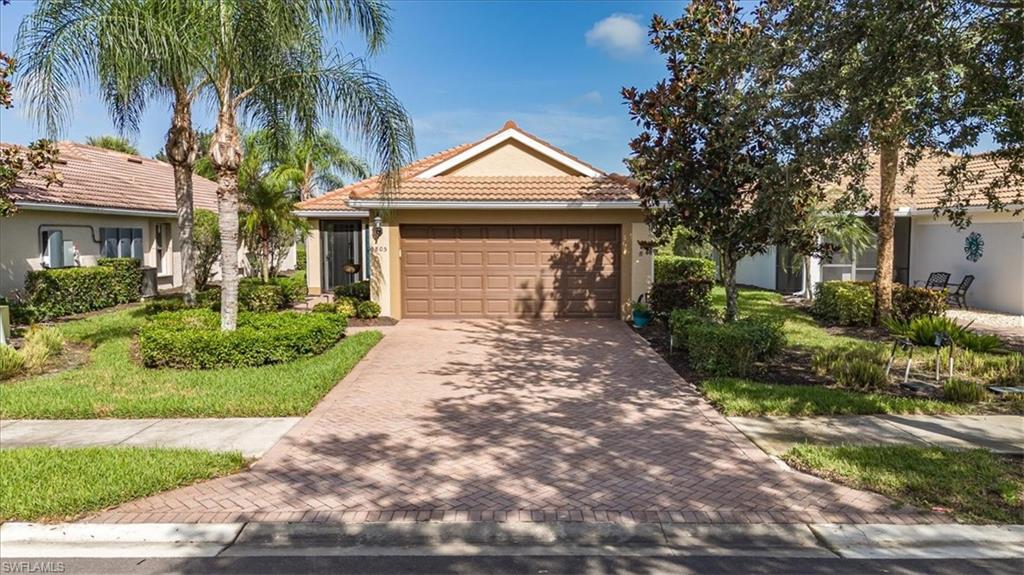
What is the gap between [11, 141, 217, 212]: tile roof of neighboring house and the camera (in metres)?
15.8

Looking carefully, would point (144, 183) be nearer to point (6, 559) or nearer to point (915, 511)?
point (6, 559)

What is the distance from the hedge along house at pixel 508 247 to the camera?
50.8 ft

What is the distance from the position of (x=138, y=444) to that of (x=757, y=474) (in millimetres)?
6076

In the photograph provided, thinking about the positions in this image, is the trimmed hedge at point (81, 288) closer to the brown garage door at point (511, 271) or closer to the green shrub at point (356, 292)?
the green shrub at point (356, 292)

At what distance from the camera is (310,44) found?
10969 mm

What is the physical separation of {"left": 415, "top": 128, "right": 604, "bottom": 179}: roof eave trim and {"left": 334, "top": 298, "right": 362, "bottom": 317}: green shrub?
12.0 feet

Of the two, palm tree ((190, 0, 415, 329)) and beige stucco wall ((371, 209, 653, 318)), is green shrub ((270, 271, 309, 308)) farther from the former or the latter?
palm tree ((190, 0, 415, 329))

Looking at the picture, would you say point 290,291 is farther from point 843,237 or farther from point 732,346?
point 843,237

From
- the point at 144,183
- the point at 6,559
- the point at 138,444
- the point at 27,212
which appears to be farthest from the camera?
the point at 144,183

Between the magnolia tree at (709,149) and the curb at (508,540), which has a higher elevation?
the magnolia tree at (709,149)

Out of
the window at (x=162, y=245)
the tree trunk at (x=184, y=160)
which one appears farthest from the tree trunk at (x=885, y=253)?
the window at (x=162, y=245)

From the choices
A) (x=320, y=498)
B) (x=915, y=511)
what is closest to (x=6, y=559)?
(x=320, y=498)

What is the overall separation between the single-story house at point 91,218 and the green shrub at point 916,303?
58.2 ft

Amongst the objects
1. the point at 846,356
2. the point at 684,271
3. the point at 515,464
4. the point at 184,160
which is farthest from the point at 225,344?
the point at 684,271
